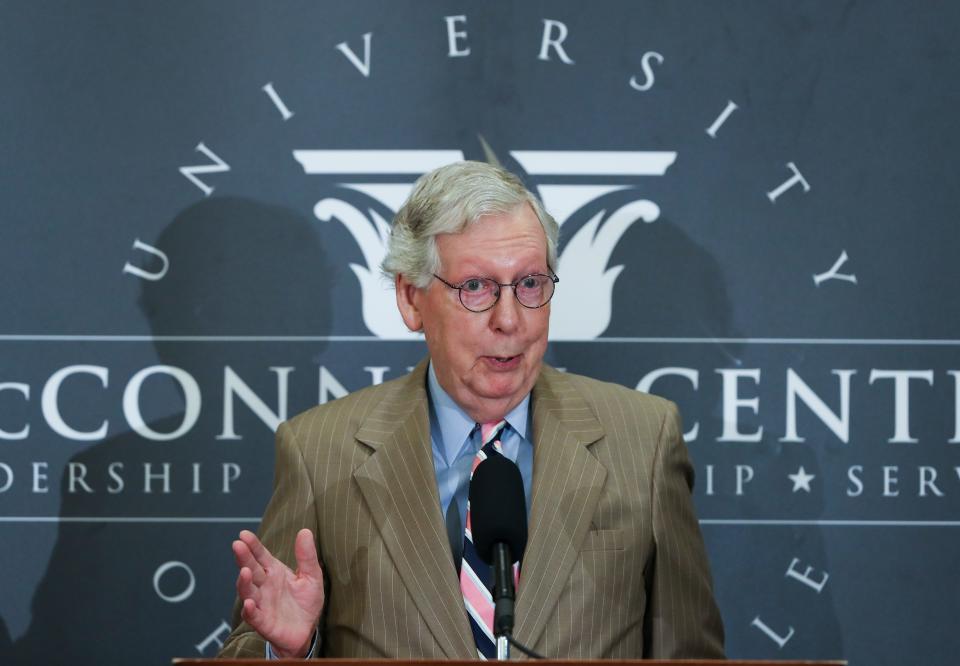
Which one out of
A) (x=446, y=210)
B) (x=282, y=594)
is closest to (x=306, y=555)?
(x=282, y=594)

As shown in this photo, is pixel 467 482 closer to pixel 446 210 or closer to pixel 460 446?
pixel 460 446

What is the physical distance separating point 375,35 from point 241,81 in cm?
37

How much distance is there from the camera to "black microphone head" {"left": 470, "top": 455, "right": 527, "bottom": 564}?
158 cm

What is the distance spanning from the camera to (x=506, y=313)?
80.5 inches

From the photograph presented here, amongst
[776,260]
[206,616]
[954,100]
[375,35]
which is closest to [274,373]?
[206,616]

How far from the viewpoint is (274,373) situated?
9.41ft

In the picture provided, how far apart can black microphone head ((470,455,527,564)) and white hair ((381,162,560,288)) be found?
Answer: 54 centimetres

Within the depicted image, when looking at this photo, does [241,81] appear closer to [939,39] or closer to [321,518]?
[321,518]

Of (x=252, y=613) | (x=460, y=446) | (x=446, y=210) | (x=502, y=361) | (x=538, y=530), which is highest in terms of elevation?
(x=446, y=210)

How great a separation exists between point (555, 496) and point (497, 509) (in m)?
0.49

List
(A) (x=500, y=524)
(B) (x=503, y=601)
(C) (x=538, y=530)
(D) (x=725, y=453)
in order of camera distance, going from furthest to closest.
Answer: (D) (x=725, y=453), (C) (x=538, y=530), (A) (x=500, y=524), (B) (x=503, y=601)

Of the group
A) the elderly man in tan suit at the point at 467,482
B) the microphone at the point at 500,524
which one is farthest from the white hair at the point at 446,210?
the microphone at the point at 500,524

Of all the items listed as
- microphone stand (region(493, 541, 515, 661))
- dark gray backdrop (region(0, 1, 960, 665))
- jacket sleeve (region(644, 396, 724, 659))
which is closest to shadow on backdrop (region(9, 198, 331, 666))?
dark gray backdrop (region(0, 1, 960, 665))

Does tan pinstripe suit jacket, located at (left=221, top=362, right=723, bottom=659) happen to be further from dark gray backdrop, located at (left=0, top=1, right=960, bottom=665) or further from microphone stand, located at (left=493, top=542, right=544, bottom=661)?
dark gray backdrop, located at (left=0, top=1, right=960, bottom=665)
